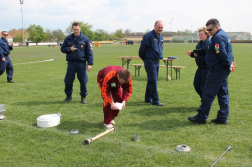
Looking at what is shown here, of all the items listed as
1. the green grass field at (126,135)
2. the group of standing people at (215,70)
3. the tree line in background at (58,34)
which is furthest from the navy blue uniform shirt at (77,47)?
the tree line in background at (58,34)

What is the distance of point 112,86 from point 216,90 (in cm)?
209

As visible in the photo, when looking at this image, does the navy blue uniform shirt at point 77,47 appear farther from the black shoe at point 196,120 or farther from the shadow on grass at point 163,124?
the black shoe at point 196,120

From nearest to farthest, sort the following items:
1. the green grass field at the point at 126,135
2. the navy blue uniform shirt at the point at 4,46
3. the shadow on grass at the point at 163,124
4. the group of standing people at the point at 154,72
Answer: the green grass field at the point at 126,135 < the group of standing people at the point at 154,72 < the shadow on grass at the point at 163,124 < the navy blue uniform shirt at the point at 4,46

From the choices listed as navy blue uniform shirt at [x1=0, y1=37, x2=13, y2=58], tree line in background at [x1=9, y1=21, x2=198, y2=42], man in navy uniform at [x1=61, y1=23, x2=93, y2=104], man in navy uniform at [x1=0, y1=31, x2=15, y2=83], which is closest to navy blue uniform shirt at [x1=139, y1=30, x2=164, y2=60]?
man in navy uniform at [x1=61, y1=23, x2=93, y2=104]

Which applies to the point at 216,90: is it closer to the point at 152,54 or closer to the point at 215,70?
the point at 215,70

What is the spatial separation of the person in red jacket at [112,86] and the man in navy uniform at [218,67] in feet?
5.34

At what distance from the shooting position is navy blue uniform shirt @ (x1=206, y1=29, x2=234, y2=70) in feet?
14.6

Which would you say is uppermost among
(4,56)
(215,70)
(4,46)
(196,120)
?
(4,46)

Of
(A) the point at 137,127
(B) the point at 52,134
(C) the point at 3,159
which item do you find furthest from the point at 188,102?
(C) the point at 3,159

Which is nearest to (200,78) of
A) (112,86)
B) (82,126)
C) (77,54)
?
(112,86)

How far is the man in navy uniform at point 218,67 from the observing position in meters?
4.48

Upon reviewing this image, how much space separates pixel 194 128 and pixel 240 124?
104 cm

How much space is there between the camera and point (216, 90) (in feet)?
15.5

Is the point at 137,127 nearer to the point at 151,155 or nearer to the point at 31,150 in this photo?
the point at 151,155
